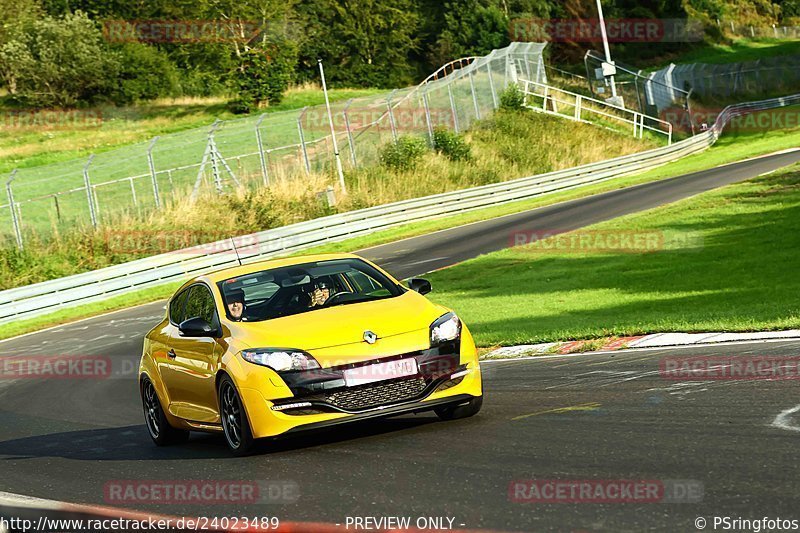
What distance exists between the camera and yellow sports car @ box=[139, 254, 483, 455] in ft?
28.1

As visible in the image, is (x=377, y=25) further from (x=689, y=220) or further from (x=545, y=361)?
(x=545, y=361)

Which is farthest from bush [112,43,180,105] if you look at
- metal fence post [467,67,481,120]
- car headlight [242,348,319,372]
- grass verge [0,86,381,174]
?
car headlight [242,348,319,372]

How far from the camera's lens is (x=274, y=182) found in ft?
133

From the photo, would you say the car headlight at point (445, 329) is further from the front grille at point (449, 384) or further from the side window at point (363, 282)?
the side window at point (363, 282)

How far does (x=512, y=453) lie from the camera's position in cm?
769

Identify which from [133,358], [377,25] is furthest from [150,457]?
[377,25]

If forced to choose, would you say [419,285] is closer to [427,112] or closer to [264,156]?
[264,156]

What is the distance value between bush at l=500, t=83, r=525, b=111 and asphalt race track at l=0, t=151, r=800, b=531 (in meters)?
40.4

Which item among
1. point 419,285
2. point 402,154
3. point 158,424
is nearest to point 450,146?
point 402,154

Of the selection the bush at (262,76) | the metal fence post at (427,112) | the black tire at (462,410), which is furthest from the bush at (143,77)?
the black tire at (462,410)

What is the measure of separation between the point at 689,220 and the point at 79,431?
17.3 m

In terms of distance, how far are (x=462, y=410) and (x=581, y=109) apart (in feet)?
158

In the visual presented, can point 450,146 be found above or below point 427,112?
below

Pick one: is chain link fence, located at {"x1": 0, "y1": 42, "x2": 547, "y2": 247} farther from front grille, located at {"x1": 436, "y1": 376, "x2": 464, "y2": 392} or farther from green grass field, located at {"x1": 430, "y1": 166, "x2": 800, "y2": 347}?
front grille, located at {"x1": 436, "y1": 376, "x2": 464, "y2": 392}
